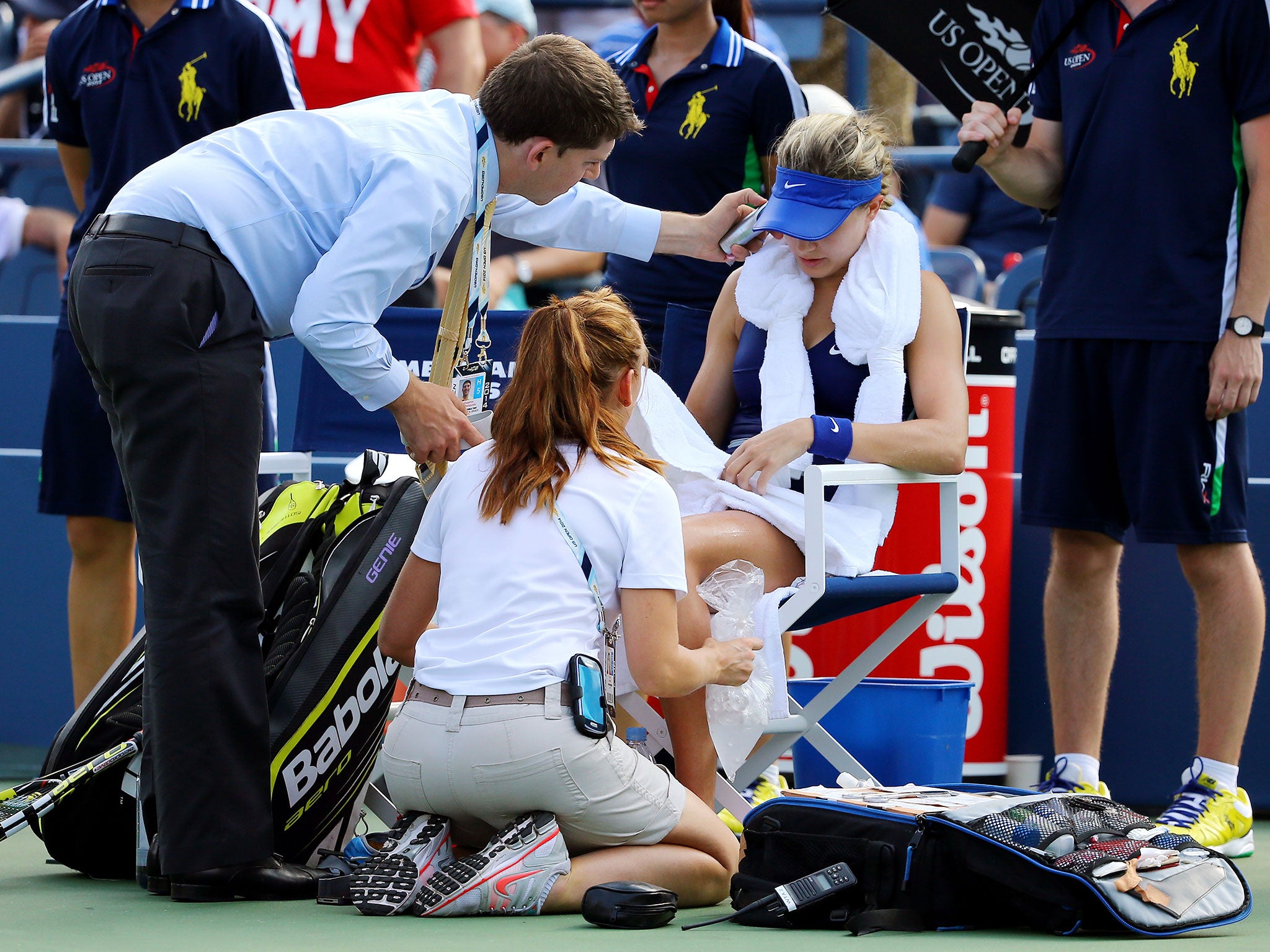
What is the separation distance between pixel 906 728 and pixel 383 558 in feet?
3.89

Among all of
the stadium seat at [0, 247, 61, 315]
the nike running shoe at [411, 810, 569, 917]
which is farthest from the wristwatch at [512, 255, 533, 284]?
the nike running shoe at [411, 810, 569, 917]

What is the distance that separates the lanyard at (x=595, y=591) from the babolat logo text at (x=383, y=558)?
1.70ft

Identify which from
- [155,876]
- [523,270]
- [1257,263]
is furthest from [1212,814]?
[523,270]

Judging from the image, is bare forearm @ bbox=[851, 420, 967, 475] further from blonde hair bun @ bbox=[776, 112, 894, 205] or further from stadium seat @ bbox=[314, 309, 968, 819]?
blonde hair bun @ bbox=[776, 112, 894, 205]

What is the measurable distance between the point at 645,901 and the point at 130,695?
1136mm

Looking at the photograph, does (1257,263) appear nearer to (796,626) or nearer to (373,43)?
(796,626)

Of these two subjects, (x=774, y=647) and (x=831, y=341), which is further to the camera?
(x=831, y=341)

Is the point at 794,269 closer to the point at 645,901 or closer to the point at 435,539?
the point at 435,539

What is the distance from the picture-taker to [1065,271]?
148 inches

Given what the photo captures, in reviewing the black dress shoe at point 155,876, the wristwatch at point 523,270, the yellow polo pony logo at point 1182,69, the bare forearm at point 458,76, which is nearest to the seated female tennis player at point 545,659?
the black dress shoe at point 155,876

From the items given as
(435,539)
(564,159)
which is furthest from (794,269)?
(435,539)

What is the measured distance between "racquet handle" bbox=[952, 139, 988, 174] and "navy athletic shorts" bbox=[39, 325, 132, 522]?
2.02m

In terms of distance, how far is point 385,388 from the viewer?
2762 millimetres

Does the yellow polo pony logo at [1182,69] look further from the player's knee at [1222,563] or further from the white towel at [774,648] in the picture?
the white towel at [774,648]
